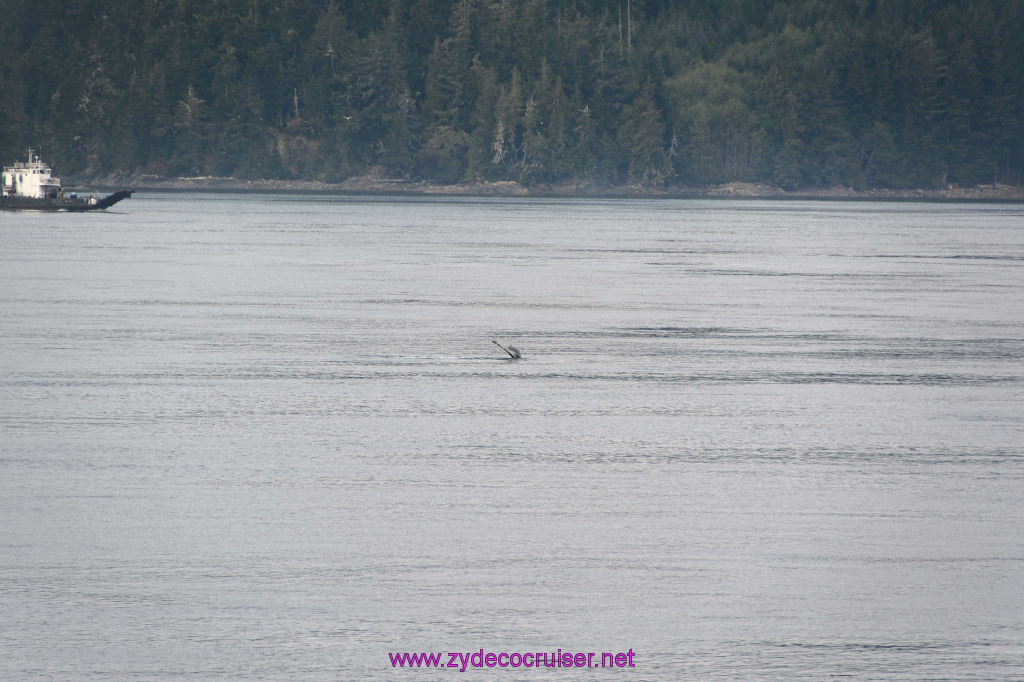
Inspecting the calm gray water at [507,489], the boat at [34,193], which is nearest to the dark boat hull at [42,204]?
the boat at [34,193]

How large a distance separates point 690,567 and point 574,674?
12.4 ft

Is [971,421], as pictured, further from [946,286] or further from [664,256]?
[664,256]

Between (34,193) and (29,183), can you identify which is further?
(34,193)

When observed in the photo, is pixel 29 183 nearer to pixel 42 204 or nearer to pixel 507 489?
pixel 42 204

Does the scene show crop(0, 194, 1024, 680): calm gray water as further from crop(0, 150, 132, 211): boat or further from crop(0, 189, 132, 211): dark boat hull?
crop(0, 150, 132, 211): boat

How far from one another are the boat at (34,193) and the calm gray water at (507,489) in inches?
4091

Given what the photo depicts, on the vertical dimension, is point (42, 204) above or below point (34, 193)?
below

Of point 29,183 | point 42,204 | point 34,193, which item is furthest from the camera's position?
point 34,193

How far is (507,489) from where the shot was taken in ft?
75.2

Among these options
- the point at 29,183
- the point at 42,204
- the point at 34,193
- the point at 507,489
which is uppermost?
the point at 507,489

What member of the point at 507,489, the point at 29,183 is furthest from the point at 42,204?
the point at 507,489

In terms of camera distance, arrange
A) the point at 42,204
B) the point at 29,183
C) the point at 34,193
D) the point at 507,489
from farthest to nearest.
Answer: the point at 34,193 < the point at 29,183 < the point at 42,204 < the point at 507,489

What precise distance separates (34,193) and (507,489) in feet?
476

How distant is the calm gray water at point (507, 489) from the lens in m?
16.0
